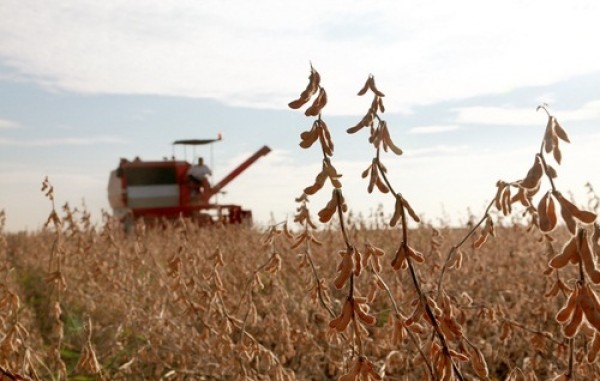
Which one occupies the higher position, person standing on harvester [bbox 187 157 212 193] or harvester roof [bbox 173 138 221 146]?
harvester roof [bbox 173 138 221 146]

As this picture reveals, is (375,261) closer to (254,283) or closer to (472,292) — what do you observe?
(254,283)

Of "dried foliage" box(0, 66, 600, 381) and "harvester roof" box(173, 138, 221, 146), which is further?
"harvester roof" box(173, 138, 221, 146)

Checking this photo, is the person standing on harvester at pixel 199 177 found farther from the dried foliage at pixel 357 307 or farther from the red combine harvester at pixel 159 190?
the dried foliage at pixel 357 307

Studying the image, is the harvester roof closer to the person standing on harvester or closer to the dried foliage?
the person standing on harvester

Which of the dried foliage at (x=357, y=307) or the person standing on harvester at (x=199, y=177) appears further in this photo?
the person standing on harvester at (x=199, y=177)

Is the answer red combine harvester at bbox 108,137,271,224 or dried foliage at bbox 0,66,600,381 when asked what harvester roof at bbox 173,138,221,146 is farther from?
dried foliage at bbox 0,66,600,381

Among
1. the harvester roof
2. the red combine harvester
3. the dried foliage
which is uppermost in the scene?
the harvester roof

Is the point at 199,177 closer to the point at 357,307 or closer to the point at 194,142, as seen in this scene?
the point at 194,142

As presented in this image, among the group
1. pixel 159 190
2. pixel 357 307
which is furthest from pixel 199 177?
pixel 357 307

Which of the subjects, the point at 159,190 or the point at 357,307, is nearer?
the point at 357,307

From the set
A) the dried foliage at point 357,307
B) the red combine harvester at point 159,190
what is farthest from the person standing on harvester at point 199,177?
the dried foliage at point 357,307

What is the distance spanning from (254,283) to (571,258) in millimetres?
1646

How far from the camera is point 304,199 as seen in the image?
2.08 meters

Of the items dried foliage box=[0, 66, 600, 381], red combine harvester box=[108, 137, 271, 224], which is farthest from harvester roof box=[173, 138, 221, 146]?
dried foliage box=[0, 66, 600, 381]
